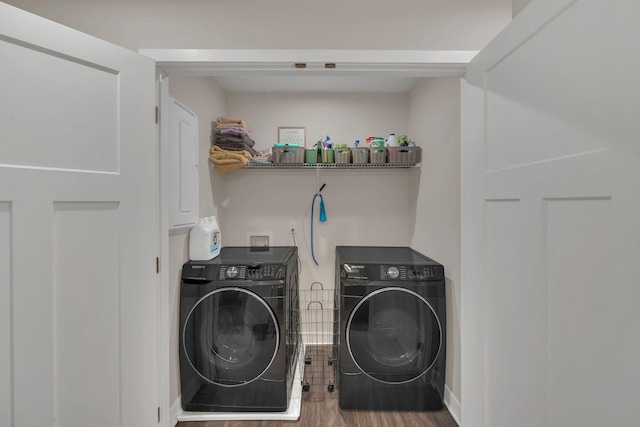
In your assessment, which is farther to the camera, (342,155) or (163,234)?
(342,155)

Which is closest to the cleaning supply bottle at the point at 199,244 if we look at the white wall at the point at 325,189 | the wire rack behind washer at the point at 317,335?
the white wall at the point at 325,189

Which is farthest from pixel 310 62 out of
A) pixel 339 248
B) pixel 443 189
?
pixel 339 248

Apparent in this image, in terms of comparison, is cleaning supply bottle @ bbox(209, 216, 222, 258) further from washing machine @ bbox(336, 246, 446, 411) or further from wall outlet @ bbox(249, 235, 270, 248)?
washing machine @ bbox(336, 246, 446, 411)

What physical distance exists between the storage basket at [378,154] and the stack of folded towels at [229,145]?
0.98 metres

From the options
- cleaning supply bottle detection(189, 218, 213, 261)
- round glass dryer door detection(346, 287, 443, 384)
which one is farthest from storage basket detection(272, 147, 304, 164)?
round glass dryer door detection(346, 287, 443, 384)

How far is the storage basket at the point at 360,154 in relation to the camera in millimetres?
2332

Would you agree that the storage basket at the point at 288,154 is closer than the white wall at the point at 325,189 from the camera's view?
Yes

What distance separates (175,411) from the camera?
1684mm

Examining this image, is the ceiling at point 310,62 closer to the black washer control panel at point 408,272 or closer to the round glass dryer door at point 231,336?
the black washer control panel at point 408,272

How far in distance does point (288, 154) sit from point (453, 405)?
2.02m

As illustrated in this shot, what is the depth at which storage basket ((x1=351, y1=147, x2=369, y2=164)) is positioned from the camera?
2332 millimetres

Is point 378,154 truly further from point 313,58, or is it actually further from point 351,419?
point 351,419

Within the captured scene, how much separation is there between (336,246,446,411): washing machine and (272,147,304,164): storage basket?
1003 millimetres

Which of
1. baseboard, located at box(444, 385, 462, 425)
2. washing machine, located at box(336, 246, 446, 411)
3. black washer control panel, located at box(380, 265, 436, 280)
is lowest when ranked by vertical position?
baseboard, located at box(444, 385, 462, 425)
